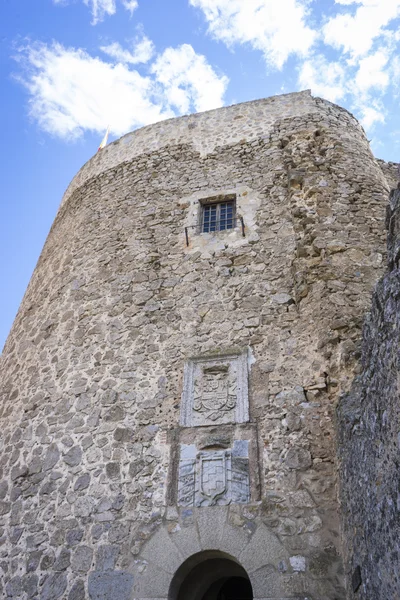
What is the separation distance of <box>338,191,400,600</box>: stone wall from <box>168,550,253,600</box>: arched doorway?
1.33 metres

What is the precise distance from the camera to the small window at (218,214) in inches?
298

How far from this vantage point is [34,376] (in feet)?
22.7

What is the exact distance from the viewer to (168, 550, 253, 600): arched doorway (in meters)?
4.89

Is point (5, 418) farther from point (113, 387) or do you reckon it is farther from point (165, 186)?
point (165, 186)

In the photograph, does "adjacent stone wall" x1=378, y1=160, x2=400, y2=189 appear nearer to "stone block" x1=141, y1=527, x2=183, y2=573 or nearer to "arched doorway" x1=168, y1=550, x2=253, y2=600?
"arched doorway" x1=168, y1=550, x2=253, y2=600

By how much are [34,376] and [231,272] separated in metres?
3.03

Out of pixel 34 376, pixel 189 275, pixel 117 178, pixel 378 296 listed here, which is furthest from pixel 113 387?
pixel 117 178

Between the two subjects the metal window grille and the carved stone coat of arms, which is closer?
the carved stone coat of arms

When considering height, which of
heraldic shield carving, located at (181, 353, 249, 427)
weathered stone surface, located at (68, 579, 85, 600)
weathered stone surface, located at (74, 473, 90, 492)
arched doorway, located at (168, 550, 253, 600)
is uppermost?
heraldic shield carving, located at (181, 353, 249, 427)

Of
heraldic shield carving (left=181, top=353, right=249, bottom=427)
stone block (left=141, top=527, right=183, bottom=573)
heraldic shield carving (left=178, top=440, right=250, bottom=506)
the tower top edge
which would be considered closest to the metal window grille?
the tower top edge

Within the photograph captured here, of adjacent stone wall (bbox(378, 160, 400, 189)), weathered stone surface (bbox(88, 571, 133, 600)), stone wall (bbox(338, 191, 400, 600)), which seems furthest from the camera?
adjacent stone wall (bbox(378, 160, 400, 189))

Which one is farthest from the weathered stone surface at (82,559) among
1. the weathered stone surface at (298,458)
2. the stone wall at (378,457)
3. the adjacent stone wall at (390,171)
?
the adjacent stone wall at (390,171)

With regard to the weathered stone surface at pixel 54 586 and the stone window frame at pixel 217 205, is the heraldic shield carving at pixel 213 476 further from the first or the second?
the stone window frame at pixel 217 205

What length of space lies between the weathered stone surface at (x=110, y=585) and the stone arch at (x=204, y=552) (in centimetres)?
8
